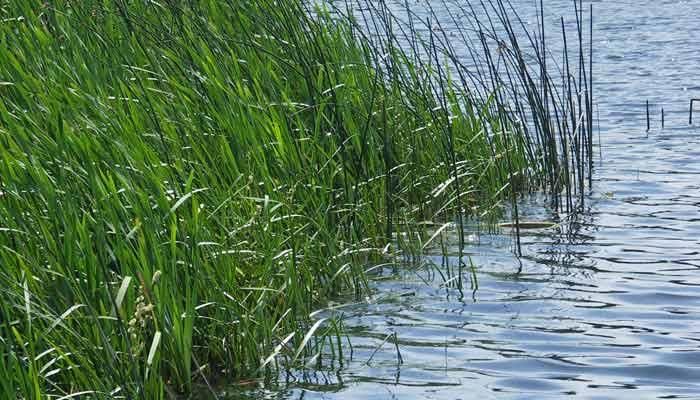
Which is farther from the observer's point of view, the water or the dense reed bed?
the water

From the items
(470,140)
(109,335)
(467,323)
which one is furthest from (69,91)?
(470,140)

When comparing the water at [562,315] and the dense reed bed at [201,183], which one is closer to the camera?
the dense reed bed at [201,183]

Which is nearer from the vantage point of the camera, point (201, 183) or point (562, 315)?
point (201, 183)

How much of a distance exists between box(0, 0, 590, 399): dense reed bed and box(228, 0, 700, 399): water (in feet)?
0.69

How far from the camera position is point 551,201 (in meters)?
6.70

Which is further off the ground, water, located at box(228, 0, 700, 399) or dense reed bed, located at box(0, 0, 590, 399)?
dense reed bed, located at box(0, 0, 590, 399)

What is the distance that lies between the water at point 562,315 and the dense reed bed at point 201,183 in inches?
8.3

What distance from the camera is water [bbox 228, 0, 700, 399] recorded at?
13.7ft

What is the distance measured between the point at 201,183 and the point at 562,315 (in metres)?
1.52

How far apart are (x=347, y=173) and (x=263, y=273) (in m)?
1.27

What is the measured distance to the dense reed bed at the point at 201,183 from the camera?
3.64m

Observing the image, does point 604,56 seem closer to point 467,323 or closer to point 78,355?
point 467,323

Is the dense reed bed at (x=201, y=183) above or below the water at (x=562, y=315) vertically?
above

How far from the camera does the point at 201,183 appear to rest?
4.72 meters
